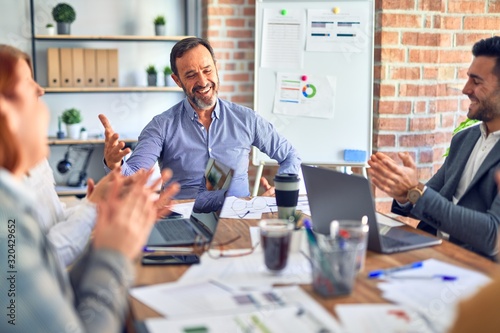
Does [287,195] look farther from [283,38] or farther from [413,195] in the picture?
[283,38]

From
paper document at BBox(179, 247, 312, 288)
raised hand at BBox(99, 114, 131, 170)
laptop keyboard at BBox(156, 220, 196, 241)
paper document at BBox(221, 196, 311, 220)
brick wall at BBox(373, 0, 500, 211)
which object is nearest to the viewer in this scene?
paper document at BBox(179, 247, 312, 288)

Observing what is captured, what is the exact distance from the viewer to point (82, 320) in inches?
42.9

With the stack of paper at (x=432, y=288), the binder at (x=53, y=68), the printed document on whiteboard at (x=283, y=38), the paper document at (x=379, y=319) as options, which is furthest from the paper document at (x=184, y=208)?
the binder at (x=53, y=68)

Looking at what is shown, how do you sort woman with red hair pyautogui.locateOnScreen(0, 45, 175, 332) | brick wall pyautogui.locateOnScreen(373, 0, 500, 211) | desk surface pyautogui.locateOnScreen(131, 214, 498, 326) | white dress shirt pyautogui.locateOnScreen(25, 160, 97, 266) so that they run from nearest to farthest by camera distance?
woman with red hair pyautogui.locateOnScreen(0, 45, 175, 332) → desk surface pyautogui.locateOnScreen(131, 214, 498, 326) → white dress shirt pyautogui.locateOnScreen(25, 160, 97, 266) → brick wall pyautogui.locateOnScreen(373, 0, 500, 211)

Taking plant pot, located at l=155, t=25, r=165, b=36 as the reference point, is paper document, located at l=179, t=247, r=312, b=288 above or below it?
below

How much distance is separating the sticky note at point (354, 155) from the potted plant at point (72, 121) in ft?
6.48

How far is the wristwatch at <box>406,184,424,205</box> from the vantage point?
202 centimetres

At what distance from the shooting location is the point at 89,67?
182 inches

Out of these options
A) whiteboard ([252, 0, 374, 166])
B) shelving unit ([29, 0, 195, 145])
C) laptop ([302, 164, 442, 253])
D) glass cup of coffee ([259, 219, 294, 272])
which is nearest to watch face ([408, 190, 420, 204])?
laptop ([302, 164, 442, 253])

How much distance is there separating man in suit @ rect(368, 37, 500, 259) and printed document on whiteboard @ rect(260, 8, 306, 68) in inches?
61.3

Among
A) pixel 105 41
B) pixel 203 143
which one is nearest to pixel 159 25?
pixel 105 41

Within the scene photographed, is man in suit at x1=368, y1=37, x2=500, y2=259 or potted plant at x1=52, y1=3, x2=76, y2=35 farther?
potted plant at x1=52, y1=3, x2=76, y2=35

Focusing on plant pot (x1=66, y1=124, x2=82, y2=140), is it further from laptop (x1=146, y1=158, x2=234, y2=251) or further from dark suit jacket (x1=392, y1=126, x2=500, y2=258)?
dark suit jacket (x1=392, y1=126, x2=500, y2=258)

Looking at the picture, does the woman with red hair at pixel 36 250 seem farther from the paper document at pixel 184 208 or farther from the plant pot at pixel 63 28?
the plant pot at pixel 63 28
